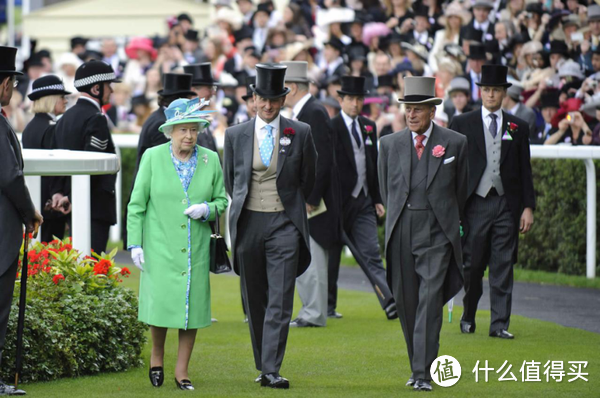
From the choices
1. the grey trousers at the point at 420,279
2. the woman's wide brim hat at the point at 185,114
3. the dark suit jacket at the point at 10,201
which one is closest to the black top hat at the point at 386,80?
the grey trousers at the point at 420,279

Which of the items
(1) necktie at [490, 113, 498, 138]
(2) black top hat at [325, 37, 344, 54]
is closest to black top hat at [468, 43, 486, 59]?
(2) black top hat at [325, 37, 344, 54]

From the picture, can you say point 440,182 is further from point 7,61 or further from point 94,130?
point 94,130

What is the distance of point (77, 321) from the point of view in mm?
7551

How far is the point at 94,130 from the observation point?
9500 mm

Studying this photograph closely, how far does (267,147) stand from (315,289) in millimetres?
2620

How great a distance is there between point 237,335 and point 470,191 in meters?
2.30

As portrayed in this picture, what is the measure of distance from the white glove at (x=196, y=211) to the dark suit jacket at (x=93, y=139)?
250cm

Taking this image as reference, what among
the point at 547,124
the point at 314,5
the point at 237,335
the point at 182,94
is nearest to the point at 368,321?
the point at 237,335

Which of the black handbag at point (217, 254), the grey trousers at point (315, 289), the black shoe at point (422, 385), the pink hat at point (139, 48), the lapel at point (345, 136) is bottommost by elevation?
the black shoe at point (422, 385)

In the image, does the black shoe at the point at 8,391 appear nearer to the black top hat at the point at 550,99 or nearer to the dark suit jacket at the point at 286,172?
the dark suit jacket at the point at 286,172

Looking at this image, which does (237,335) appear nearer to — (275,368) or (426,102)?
(275,368)

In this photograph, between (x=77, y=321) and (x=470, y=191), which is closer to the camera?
(x=77, y=321)

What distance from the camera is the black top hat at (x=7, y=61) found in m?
6.84

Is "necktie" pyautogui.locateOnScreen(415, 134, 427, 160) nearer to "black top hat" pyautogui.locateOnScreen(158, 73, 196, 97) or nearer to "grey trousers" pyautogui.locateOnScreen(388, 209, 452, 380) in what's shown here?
"grey trousers" pyautogui.locateOnScreen(388, 209, 452, 380)
